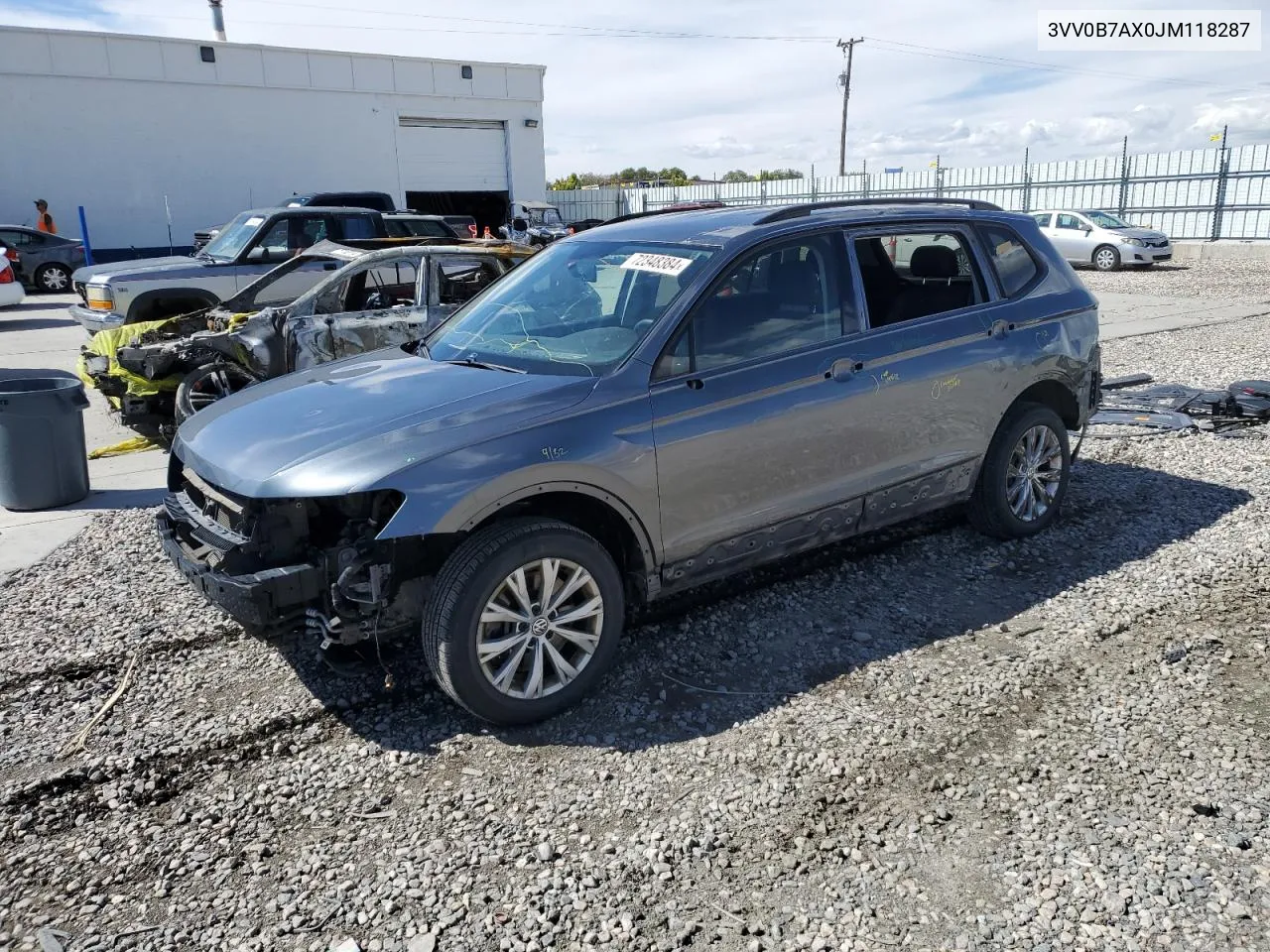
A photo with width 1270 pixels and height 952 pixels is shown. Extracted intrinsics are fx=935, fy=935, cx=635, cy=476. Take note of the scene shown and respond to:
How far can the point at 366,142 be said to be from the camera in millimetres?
31250

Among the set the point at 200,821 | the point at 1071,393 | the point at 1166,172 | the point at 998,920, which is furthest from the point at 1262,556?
the point at 1166,172

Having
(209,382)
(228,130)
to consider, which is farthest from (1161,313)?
(228,130)

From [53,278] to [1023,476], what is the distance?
23.7 m

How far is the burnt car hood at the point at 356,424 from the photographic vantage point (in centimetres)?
338

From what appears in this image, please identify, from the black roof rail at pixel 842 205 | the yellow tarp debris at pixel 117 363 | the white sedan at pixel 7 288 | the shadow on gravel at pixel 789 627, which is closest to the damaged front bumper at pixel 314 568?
the shadow on gravel at pixel 789 627

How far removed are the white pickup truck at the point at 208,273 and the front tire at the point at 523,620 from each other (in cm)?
732

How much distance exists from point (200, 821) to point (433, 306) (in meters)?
5.63

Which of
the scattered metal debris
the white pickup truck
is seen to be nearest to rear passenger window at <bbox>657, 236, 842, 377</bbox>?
the scattered metal debris

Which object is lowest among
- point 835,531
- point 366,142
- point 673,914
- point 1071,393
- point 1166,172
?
point 673,914

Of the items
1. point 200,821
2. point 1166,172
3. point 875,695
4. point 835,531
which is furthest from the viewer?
point 1166,172

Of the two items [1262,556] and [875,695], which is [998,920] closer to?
[875,695]

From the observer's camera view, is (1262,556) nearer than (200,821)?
No

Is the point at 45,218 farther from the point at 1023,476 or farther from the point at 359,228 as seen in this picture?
the point at 1023,476

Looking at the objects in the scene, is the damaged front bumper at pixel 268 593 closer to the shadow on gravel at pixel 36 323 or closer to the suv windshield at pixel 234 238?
the suv windshield at pixel 234 238
